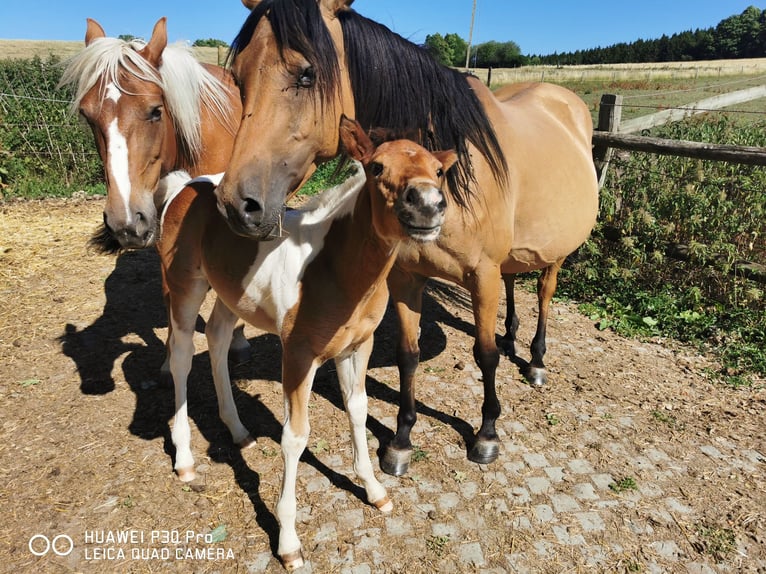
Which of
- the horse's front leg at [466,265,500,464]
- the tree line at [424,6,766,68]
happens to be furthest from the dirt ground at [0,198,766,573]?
the tree line at [424,6,766,68]

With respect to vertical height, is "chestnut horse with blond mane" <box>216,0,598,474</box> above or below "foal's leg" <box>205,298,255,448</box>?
above

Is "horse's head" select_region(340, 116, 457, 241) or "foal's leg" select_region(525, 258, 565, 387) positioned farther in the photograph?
"foal's leg" select_region(525, 258, 565, 387)

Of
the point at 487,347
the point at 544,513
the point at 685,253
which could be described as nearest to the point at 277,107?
the point at 487,347

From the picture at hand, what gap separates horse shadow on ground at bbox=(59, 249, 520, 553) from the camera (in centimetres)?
294

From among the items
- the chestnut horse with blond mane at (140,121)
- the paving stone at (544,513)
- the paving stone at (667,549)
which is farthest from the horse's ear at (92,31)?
the paving stone at (667,549)

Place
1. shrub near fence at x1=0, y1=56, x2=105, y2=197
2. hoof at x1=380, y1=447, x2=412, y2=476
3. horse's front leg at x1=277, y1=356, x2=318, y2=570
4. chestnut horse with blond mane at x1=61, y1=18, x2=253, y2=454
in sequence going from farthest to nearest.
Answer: shrub near fence at x1=0, y1=56, x2=105, y2=197, hoof at x1=380, y1=447, x2=412, y2=476, chestnut horse with blond mane at x1=61, y1=18, x2=253, y2=454, horse's front leg at x1=277, y1=356, x2=318, y2=570

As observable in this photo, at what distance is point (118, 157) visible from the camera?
2.51m

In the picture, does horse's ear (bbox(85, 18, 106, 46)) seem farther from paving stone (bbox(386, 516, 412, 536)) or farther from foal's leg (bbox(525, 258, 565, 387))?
foal's leg (bbox(525, 258, 565, 387))

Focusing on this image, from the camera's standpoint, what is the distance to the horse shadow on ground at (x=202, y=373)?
2941 millimetres

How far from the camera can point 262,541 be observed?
2324mm

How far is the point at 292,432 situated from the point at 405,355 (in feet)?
3.29

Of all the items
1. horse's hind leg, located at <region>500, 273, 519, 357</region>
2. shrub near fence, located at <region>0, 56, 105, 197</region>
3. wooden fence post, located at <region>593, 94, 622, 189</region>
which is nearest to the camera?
horse's hind leg, located at <region>500, 273, 519, 357</region>

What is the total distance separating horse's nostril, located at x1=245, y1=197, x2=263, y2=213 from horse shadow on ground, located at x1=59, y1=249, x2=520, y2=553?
1626mm

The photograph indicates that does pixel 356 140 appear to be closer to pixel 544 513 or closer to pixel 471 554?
pixel 471 554
